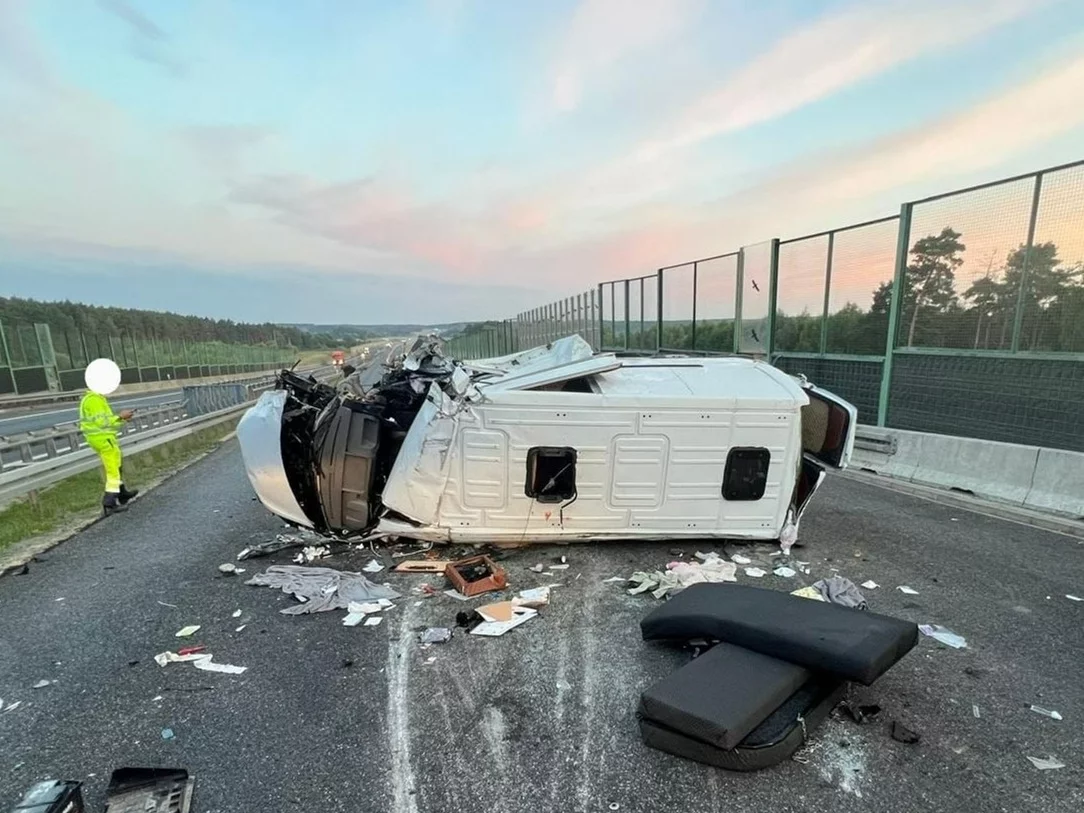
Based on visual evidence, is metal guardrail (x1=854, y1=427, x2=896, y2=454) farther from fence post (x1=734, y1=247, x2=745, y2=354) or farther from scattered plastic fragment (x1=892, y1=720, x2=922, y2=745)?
scattered plastic fragment (x1=892, y1=720, x2=922, y2=745)

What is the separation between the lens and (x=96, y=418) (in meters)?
6.06

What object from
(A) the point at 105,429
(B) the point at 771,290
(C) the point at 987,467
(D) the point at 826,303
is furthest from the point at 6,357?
(C) the point at 987,467

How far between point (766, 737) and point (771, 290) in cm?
856

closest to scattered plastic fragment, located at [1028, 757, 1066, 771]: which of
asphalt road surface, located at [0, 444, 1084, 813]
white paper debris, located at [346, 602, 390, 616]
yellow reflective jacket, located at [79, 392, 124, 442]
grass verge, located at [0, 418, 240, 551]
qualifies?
asphalt road surface, located at [0, 444, 1084, 813]

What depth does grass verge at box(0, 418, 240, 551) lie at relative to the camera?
538 cm

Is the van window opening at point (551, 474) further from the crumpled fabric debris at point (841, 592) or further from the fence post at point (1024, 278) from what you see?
the fence post at point (1024, 278)

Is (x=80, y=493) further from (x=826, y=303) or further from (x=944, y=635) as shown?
(x=826, y=303)

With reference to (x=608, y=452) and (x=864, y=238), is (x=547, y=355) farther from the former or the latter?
(x=864, y=238)

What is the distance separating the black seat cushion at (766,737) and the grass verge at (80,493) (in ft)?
A: 19.4

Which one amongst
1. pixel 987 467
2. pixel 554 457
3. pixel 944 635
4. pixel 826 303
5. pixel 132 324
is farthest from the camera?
pixel 132 324

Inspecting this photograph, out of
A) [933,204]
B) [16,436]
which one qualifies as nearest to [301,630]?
[16,436]

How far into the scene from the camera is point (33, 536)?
5152 millimetres

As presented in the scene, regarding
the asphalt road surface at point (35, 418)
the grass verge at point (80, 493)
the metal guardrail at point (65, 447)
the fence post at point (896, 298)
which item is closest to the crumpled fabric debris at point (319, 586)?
the grass verge at point (80, 493)

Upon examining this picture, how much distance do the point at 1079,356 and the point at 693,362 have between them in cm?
A: 381
